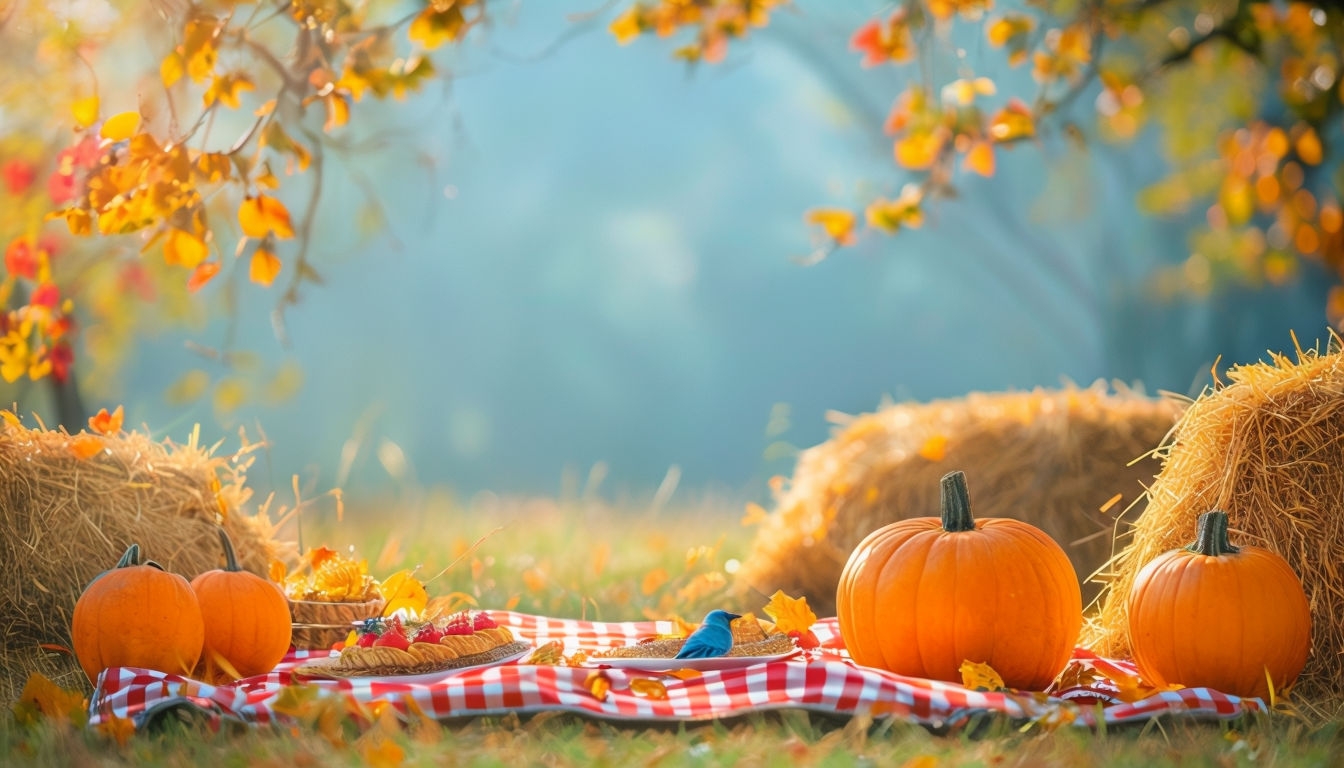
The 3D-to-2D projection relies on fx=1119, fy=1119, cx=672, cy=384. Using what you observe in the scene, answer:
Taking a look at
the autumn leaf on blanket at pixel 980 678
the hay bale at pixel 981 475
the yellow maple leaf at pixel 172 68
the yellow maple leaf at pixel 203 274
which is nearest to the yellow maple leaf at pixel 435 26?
the yellow maple leaf at pixel 172 68

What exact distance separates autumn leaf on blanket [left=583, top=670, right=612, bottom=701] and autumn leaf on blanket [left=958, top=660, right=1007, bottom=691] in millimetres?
861

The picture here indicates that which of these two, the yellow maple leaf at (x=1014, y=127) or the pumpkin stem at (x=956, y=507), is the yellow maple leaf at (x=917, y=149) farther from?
the pumpkin stem at (x=956, y=507)

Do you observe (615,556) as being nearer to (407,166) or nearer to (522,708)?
(522,708)

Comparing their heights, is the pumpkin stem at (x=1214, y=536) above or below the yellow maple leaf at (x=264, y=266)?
below

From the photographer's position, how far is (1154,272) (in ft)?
44.7

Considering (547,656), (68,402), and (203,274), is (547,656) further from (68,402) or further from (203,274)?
(68,402)

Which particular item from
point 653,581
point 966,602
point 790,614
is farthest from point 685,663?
point 653,581

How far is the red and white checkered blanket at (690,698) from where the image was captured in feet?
7.88

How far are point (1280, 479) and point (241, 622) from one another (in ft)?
9.41

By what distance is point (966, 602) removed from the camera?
2.78 m

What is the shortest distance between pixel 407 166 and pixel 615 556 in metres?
7.51

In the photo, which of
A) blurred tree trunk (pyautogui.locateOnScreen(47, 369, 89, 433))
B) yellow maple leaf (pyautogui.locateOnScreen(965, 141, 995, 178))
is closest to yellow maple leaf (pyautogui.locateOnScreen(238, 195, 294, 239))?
yellow maple leaf (pyautogui.locateOnScreen(965, 141, 995, 178))

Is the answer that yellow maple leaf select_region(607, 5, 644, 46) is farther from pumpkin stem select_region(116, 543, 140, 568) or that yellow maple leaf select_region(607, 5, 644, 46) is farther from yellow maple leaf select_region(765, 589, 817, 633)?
pumpkin stem select_region(116, 543, 140, 568)

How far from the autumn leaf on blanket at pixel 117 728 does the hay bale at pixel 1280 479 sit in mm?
2677
